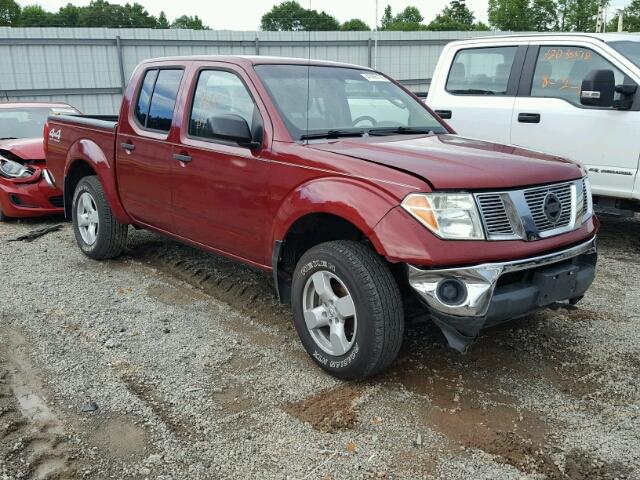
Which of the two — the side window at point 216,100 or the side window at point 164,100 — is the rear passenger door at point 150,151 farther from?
the side window at point 216,100

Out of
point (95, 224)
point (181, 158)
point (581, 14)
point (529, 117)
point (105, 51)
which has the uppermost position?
point (581, 14)

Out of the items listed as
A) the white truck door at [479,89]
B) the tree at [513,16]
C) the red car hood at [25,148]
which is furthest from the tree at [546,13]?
the red car hood at [25,148]

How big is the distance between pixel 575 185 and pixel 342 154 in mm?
1357

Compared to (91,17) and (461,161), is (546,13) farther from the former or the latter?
(461,161)

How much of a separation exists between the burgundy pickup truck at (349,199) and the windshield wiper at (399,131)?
3 centimetres

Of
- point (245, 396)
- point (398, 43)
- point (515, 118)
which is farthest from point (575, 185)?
point (398, 43)

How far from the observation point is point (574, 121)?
19.5ft

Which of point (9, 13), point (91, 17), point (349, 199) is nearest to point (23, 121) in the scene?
point (349, 199)

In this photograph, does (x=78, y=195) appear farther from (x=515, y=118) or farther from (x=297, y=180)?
(x=515, y=118)

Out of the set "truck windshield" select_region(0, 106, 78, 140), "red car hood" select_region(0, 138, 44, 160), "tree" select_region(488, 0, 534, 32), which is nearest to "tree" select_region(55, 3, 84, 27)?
"tree" select_region(488, 0, 534, 32)

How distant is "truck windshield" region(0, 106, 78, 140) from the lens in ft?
27.1

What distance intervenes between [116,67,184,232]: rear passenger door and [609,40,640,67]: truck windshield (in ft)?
13.5

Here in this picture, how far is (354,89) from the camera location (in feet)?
14.4

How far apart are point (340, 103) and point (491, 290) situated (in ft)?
6.15
